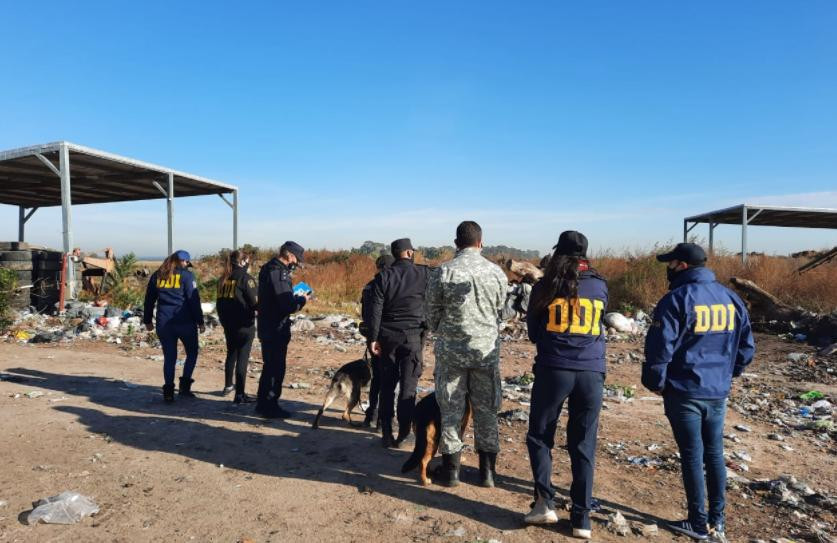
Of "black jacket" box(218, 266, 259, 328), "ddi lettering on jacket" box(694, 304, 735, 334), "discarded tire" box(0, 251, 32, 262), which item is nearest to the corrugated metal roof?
"discarded tire" box(0, 251, 32, 262)

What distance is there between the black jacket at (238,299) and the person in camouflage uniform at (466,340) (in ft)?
8.77

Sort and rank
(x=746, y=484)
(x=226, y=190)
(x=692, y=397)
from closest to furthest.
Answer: (x=692, y=397)
(x=746, y=484)
(x=226, y=190)

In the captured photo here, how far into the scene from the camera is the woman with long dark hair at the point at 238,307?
5.61 m

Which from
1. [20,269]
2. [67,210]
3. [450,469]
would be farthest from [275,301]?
[20,269]

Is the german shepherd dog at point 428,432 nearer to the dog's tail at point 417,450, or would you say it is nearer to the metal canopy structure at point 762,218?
the dog's tail at point 417,450

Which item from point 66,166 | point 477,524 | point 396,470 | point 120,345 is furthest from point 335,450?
point 66,166

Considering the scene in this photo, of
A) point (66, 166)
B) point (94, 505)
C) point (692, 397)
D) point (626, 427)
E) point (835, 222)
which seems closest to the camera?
point (692, 397)

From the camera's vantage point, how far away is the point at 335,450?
4.53 meters

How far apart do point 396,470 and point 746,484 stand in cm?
270

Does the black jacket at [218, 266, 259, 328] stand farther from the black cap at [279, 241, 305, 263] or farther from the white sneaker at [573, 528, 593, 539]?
the white sneaker at [573, 528, 593, 539]

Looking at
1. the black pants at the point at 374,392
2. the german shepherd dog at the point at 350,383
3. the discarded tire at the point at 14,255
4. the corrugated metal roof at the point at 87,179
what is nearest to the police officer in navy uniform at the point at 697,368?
the black pants at the point at 374,392

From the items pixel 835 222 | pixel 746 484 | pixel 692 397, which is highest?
pixel 835 222

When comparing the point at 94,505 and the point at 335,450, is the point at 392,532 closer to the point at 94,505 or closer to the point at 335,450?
the point at 335,450

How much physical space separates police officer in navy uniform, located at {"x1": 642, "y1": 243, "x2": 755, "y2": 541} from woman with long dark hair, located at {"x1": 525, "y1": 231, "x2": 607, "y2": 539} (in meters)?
0.35
